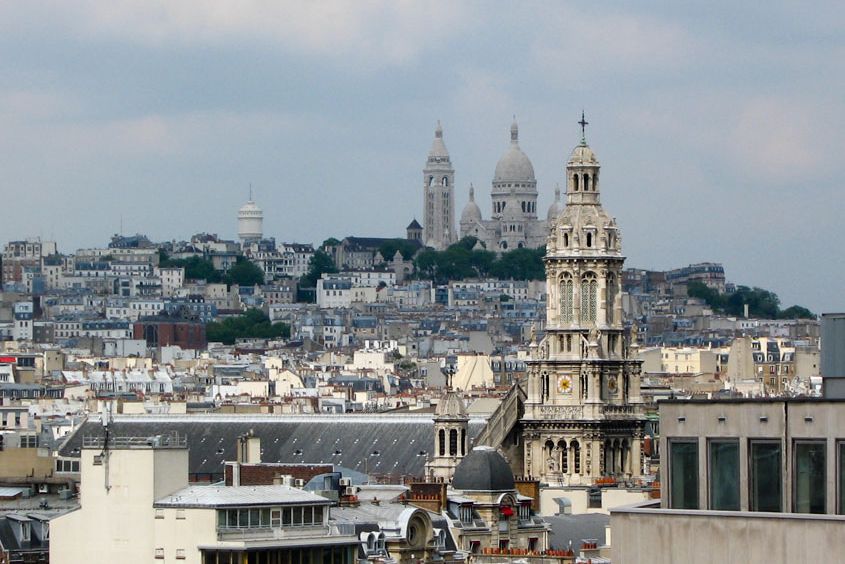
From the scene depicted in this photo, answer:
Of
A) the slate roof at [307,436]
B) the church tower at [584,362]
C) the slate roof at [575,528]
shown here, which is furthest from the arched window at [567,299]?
the slate roof at [575,528]

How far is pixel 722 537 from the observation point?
819 inches

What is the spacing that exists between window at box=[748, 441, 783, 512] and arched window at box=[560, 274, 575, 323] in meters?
51.9

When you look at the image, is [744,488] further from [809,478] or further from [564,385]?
[564,385]

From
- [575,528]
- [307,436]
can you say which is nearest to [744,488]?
[575,528]

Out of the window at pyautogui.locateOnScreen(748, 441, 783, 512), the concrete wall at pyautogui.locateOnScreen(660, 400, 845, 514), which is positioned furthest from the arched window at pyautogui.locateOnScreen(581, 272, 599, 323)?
the window at pyautogui.locateOnScreen(748, 441, 783, 512)

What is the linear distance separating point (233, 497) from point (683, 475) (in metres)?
13.1

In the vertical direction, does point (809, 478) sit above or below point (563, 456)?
below

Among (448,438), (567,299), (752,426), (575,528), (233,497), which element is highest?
(567,299)

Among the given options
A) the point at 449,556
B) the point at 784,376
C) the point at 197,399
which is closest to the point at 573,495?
the point at 449,556

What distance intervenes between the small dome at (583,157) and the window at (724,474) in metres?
54.2

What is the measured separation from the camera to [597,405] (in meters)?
72.1

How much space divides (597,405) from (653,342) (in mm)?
121513

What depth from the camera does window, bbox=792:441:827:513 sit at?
2061 centimetres

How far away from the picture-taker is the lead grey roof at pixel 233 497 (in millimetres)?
33500
